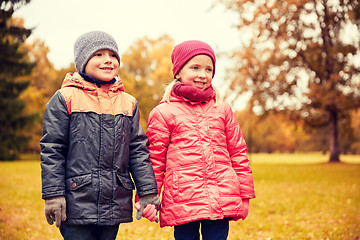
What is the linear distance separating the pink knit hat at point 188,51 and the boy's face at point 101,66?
58cm

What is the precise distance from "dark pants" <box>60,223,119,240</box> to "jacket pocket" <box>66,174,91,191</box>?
0.27 meters

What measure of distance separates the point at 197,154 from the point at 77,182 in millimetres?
910

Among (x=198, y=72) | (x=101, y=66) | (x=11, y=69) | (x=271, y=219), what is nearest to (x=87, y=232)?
(x=101, y=66)

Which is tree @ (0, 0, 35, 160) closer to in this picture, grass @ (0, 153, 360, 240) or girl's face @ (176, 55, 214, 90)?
grass @ (0, 153, 360, 240)

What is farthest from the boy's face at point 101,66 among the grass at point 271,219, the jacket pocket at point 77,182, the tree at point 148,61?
the tree at point 148,61

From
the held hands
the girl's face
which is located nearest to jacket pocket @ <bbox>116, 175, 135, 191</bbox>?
the held hands

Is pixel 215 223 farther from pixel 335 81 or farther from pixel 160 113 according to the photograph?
pixel 335 81

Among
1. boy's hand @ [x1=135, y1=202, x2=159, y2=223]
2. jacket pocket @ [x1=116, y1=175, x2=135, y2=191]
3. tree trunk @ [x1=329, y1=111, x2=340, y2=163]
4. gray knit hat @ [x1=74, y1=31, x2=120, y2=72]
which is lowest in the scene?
tree trunk @ [x1=329, y1=111, x2=340, y2=163]

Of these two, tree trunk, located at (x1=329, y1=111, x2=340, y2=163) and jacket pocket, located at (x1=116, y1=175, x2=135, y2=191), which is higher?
jacket pocket, located at (x1=116, y1=175, x2=135, y2=191)

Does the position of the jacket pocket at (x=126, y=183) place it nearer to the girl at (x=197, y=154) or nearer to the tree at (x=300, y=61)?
the girl at (x=197, y=154)

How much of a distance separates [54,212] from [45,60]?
3778 cm

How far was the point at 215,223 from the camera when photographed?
287 cm

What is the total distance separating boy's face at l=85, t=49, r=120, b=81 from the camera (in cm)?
277

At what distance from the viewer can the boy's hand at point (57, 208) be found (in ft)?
7.90
